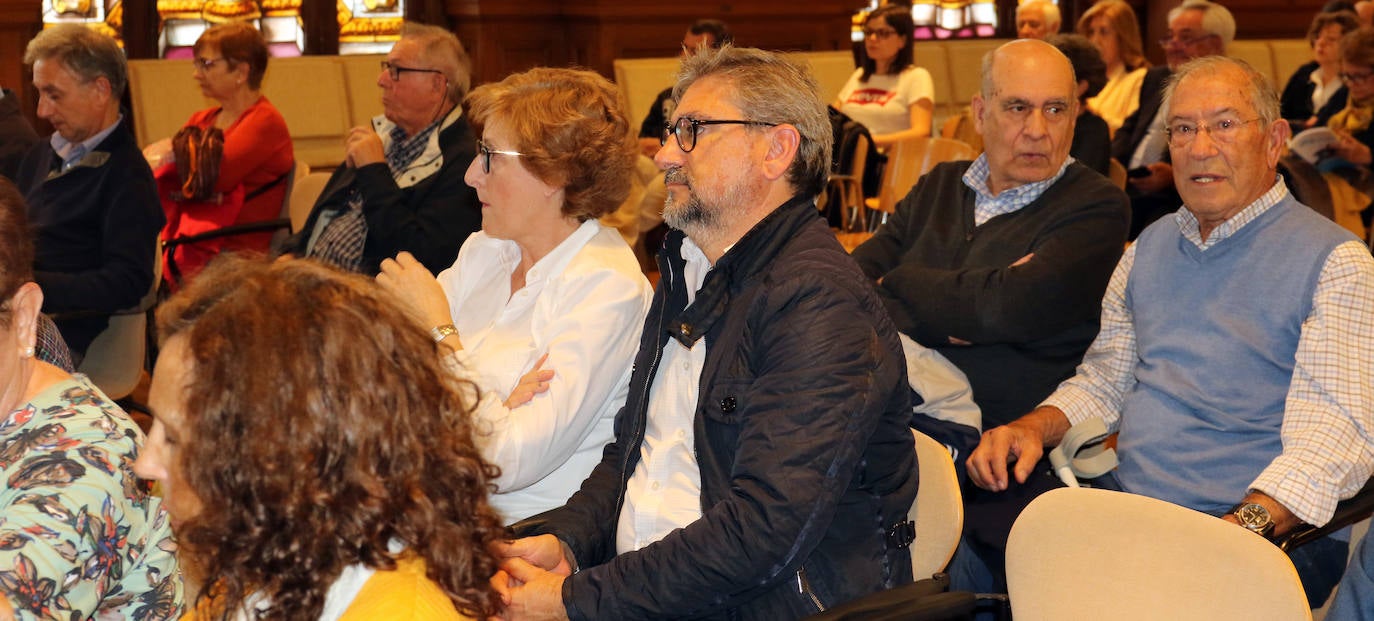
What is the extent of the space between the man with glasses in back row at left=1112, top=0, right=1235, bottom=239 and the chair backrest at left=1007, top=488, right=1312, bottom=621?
3151 millimetres

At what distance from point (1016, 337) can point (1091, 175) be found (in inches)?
17.1

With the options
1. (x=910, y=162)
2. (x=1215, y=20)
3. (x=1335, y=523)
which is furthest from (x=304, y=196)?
(x=1215, y=20)

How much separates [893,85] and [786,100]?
17.4ft

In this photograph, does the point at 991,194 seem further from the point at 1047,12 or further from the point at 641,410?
the point at 1047,12

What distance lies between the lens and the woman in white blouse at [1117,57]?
6180 millimetres

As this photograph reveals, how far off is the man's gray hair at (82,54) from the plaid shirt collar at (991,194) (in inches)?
104

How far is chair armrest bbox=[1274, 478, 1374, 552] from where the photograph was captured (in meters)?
1.98

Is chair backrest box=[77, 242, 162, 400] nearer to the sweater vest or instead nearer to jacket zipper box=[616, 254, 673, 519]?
jacket zipper box=[616, 254, 673, 519]

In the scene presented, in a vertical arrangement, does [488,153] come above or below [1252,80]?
below

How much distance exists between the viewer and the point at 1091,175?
8.93ft

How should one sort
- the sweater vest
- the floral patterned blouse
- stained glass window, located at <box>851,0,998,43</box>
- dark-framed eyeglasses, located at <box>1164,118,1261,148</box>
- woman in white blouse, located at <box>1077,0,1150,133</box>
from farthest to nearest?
stained glass window, located at <box>851,0,998,43</box>
woman in white blouse, located at <box>1077,0,1150,133</box>
dark-framed eyeglasses, located at <box>1164,118,1261,148</box>
the sweater vest
the floral patterned blouse

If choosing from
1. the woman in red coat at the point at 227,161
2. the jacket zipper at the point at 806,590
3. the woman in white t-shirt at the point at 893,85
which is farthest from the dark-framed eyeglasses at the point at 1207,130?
the woman in white t-shirt at the point at 893,85

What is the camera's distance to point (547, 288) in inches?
92.8

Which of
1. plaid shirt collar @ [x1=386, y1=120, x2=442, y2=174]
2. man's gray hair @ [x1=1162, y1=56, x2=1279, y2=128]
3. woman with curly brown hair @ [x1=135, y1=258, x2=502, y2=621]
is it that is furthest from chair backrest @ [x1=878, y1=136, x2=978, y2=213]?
woman with curly brown hair @ [x1=135, y1=258, x2=502, y2=621]
